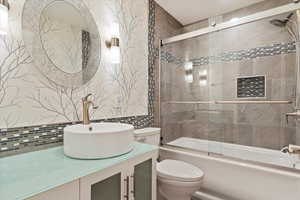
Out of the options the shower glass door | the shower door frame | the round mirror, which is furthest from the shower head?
the round mirror

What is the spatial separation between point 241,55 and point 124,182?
7.21ft

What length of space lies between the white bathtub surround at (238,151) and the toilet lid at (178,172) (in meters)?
0.36

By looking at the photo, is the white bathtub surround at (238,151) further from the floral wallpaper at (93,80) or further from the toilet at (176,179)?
the floral wallpaper at (93,80)

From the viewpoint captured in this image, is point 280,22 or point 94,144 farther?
point 280,22

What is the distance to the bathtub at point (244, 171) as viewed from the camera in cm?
129

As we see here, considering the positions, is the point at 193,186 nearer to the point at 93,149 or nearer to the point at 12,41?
the point at 93,149

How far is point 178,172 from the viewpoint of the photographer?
148cm

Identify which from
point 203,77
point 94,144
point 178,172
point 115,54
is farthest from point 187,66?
point 94,144

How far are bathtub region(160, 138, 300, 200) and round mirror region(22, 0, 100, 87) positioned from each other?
137 cm

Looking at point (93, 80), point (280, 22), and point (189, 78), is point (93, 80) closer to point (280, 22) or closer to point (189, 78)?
point (189, 78)

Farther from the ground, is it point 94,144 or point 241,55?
point 241,55

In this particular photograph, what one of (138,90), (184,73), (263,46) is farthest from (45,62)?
(263,46)

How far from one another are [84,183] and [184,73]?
1.99m

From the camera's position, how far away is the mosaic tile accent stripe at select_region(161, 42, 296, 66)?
1.94 meters
